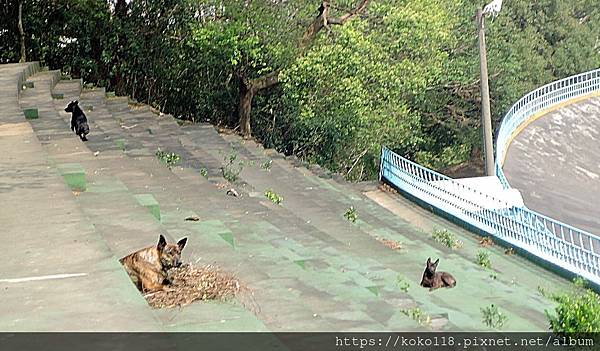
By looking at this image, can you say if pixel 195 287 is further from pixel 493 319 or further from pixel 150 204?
pixel 493 319

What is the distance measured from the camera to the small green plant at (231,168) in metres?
12.5

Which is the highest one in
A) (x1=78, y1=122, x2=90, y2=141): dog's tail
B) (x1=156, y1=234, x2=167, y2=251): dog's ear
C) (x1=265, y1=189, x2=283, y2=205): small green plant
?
(x1=78, y1=122, x2=90, y2=141): dog's tail

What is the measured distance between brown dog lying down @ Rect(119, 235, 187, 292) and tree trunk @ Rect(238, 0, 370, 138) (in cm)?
1434

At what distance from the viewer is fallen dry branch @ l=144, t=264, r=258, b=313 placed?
4.83 m

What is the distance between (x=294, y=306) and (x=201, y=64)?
1782 centimetres

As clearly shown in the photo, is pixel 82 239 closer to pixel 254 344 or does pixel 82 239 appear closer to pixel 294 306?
pixel 294 306

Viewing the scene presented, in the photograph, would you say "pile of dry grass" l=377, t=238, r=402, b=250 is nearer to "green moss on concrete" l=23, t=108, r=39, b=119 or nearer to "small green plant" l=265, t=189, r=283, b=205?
"small green plant" l=265, t=189, r=283, b=205

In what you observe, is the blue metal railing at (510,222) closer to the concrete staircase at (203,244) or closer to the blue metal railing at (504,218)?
the blue metal railing at (504,218)

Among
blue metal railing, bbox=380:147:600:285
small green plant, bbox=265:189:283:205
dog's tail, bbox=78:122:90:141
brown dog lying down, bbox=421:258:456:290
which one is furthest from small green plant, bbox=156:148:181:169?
blue metal railing, bbox=380:147:600:285

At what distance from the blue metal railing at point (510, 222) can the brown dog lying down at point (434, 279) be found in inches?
161

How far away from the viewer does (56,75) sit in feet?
61.2

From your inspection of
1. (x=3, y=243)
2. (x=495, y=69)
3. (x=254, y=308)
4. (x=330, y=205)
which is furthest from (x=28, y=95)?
(x=495, y=69)

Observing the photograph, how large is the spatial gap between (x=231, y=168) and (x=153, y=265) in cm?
947


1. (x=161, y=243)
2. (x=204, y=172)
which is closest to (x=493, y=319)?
(x=161, y=243)
